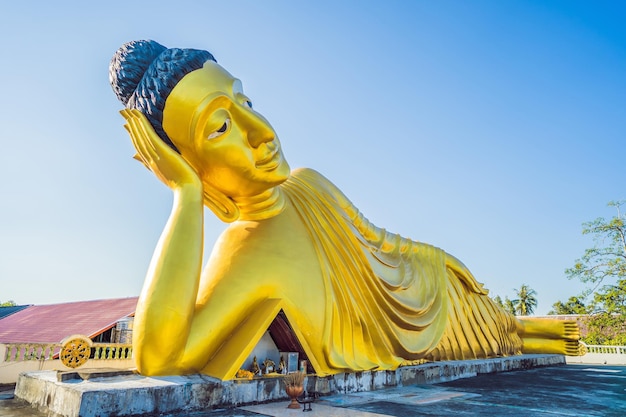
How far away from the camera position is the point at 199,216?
446 centimetres

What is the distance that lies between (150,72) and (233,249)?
220 cm

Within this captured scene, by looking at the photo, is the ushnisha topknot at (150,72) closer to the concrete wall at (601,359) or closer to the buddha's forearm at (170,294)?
the buddha's forearm at (170,294)

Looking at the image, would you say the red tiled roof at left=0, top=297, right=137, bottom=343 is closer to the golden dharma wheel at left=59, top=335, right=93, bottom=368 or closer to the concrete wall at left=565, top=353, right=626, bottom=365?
the golden dharma wheel at left=59, top=335, right=93, bottom=368

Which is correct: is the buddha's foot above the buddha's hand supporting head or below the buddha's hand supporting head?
below

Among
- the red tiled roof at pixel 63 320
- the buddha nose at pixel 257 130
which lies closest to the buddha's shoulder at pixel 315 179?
the buddha nose at pixel 257 130

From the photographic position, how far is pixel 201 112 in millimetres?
4512

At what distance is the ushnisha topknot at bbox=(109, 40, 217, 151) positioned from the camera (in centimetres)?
457

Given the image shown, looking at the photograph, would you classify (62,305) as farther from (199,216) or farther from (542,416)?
(542,416)

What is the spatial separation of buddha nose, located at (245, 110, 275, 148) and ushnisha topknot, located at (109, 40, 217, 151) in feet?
2.64

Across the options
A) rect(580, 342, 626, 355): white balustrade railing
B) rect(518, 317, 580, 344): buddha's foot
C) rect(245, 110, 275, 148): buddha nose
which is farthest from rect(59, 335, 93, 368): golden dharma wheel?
rect(580, 342, 626, 355): white balustrade railing

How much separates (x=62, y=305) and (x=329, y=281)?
13.5m

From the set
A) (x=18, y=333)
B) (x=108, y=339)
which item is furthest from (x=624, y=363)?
(x=18, y=333)

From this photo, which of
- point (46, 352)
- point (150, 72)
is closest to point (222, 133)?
point (150, 72)

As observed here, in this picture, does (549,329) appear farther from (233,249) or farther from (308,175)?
(233,249)
